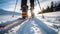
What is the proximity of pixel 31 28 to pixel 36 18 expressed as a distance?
0.71 ft

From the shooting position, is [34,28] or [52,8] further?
[52,8]

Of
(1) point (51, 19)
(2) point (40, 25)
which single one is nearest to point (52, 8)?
(1) point (51, 19)

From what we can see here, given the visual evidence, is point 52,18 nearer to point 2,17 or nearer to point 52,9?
point 52,9

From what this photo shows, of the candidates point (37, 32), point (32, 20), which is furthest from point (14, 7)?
point (37, 32)

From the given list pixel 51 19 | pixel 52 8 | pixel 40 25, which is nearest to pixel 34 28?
pixel 40 25

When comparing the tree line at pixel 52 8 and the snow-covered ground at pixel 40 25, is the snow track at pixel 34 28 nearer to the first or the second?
the snow-covered ground at pixel 40 25

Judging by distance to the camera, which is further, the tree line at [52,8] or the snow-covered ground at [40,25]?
the tree line at [52,8]

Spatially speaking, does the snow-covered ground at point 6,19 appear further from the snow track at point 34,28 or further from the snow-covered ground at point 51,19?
the snow-covered ground at point 51,19

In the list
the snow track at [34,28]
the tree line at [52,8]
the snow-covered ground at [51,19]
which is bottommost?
the snow track at [34,28]

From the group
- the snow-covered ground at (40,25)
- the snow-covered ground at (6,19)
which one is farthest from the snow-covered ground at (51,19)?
the snow-covered ground at (6,19)

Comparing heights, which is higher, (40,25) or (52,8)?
(52,8)

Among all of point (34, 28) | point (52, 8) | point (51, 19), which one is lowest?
point (34, 28)

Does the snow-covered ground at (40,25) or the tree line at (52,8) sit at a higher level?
the tree line at (52,8)

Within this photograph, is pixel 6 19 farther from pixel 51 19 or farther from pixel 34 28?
pixel 51 19
